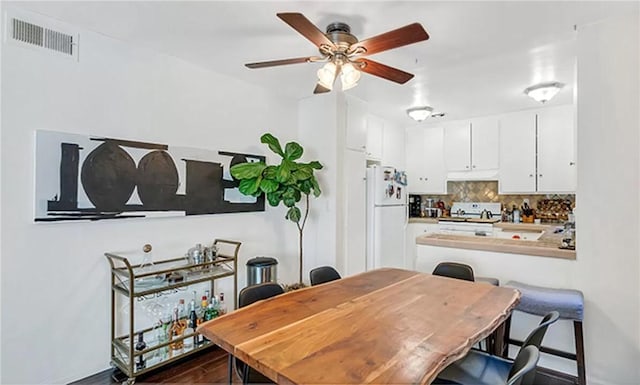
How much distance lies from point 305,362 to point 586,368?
219 centimetres

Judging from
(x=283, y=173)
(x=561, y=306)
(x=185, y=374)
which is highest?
(x=283, y=173)

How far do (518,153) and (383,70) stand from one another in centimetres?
335

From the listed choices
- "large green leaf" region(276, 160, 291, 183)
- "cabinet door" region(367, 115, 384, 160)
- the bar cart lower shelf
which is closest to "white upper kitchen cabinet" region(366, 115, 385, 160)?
"cabinet door" region(367, 115, 384, 160)

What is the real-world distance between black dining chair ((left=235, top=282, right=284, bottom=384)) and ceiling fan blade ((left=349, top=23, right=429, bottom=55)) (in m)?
1.57

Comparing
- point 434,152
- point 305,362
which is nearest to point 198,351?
point 305,362

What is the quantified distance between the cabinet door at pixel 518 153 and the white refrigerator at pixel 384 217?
1.51 metres

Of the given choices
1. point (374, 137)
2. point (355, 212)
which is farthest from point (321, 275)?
point (374, 137)

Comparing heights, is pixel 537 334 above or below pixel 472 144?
below

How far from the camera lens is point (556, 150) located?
14.1ft

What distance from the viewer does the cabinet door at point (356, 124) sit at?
12.8 ft

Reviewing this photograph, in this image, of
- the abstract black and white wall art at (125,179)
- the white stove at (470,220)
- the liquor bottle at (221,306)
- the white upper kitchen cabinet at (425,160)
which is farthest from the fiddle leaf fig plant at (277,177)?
the white upper kitchen cabinet at (425,160)

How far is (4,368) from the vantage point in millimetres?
2016

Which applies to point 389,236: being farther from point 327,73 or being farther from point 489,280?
point 327,73

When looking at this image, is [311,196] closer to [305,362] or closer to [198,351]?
[198,351]
